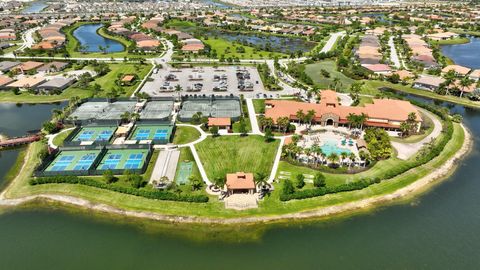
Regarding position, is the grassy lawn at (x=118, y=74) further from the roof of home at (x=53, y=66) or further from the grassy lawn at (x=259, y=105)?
the grassy lawn at (x=259, y=105)

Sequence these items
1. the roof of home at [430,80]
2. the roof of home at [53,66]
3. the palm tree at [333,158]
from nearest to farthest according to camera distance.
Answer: the palm tree at [333,158], the roof of home at [430,80], the roof of home at [53,66]

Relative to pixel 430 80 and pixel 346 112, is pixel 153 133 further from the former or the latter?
pixel 430 80

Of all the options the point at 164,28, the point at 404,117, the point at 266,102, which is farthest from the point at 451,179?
the point at 164,28

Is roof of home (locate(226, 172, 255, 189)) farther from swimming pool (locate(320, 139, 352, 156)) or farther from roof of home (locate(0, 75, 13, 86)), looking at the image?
roof of home (locate(0, 75, 13, 86))

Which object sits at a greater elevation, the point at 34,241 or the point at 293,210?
the point at 293,210

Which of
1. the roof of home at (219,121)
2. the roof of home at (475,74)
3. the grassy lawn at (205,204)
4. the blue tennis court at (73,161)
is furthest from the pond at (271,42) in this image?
the grassy lawn at (205,204)

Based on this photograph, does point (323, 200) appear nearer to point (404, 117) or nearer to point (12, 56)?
point (404, 117)
